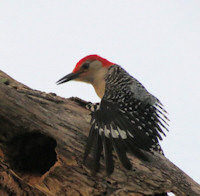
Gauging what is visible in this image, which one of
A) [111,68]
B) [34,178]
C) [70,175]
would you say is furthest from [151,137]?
[111,68]

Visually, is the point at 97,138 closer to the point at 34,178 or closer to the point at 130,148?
the point at 130,148

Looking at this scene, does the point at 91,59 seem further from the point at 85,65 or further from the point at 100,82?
the point at 100,82

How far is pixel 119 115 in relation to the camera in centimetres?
353

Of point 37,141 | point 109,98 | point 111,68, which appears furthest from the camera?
point 111,68

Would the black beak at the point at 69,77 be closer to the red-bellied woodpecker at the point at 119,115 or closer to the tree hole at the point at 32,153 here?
the red-bellied woodpecker at the point at 119,115

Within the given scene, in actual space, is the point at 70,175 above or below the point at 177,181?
below

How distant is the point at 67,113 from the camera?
3.58 meters

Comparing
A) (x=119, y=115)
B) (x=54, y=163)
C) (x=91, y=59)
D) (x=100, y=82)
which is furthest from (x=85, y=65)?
(x=54, y=163)

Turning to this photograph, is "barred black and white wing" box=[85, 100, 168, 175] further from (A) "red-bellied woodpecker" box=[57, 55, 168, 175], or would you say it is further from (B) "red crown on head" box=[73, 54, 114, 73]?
(B) "red crown on head" box=[73, 54, 114, 73]

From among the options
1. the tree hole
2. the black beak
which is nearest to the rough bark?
the tree hole

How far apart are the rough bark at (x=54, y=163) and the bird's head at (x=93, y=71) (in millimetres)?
1604

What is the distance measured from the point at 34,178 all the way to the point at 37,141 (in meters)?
0.34

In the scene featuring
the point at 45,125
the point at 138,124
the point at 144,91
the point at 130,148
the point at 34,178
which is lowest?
the point at 34,178

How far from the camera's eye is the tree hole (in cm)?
317
